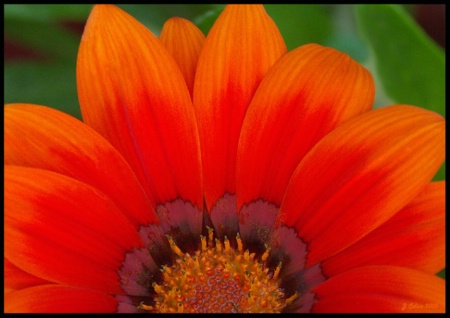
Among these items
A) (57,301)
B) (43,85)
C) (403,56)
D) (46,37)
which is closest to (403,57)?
(403,56)

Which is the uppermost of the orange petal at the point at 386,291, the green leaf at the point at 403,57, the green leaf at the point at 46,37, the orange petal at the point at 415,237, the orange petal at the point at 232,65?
the green leaf at the point at 46,37

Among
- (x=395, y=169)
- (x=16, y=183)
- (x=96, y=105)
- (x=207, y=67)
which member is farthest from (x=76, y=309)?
(x=395, y=169)

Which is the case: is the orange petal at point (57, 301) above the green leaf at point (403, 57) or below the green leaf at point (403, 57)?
below

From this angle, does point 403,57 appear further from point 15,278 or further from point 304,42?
point 15,278

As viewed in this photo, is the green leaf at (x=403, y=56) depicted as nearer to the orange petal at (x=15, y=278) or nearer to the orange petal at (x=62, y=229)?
the orange petal at (x=62, y=229)

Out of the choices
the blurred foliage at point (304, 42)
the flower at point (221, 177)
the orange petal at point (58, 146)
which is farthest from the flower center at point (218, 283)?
the blurred foliage at point (304, 42)

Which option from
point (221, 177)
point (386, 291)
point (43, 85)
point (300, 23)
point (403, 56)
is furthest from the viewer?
point (43, 85)

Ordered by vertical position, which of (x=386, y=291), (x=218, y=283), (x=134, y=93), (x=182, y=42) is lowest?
(x=386, y=291)
